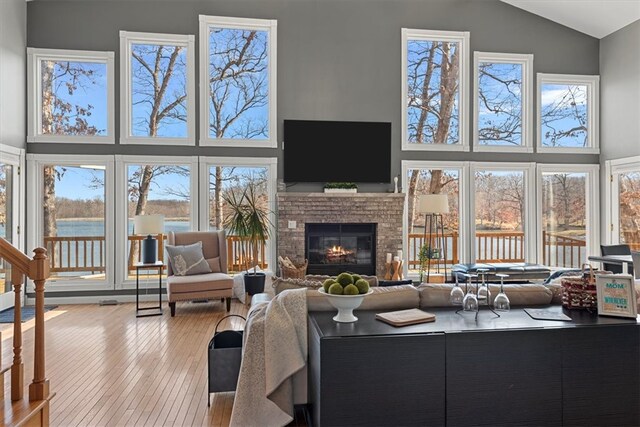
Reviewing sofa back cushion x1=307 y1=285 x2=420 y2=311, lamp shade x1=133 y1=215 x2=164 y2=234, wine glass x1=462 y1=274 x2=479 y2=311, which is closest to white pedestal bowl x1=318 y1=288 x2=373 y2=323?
sofa back cushion x1=307 y1=285 x2=420 y2=311

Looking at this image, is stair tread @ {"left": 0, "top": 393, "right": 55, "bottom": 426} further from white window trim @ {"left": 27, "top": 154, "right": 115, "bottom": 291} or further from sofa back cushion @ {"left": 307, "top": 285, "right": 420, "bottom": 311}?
white window trim @ {"left": 27, "top": 154, "right": 115, "bottom": 291}

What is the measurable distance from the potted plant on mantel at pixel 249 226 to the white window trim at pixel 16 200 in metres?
2.89

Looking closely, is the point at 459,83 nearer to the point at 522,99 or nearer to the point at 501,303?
the point at 522,99

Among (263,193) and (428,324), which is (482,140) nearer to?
(263,193)

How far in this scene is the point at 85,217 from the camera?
630cm

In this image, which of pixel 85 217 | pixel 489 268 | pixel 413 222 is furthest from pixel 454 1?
pixel 85 217

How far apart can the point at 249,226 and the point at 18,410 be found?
13.0ft

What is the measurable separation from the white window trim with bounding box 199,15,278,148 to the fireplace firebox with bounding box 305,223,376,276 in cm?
162

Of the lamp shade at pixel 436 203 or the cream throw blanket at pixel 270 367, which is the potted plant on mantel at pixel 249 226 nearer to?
the lamp shade at pixel 436 203

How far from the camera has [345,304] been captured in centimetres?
237

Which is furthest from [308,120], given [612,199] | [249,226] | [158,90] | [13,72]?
[612,199]

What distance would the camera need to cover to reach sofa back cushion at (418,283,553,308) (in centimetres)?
276

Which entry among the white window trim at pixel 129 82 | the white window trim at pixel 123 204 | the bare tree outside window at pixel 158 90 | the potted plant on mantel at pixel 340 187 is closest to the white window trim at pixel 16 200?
the white window trim at pixel 123 204

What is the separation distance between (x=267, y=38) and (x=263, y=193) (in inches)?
99.3
